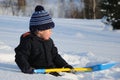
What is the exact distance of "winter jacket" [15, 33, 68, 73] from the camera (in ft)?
13.4

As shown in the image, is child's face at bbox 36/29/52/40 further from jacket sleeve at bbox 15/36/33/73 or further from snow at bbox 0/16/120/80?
snow at bbox 0/16/120/80

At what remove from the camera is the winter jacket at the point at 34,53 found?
161 inches

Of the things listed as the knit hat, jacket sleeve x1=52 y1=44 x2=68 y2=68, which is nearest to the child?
the knit hat

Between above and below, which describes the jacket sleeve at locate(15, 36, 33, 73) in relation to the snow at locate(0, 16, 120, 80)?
above

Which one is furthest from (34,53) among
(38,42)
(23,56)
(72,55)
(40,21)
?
(72,55)

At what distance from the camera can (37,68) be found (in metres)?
4.38

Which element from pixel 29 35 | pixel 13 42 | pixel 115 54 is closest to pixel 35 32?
pixel 29 35

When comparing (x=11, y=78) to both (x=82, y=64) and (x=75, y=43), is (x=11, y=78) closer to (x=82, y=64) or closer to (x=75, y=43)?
(x=82, y=64)

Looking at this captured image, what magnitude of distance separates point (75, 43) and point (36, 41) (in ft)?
11.0

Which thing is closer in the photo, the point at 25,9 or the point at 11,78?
the point at 11,78

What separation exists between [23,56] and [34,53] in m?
0.24

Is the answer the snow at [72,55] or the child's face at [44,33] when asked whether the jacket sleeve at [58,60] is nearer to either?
the snow at [72,55]

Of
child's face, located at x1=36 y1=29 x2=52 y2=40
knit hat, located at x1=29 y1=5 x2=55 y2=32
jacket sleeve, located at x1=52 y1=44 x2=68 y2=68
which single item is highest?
knit hat, located at x1=29 y1=5 x2=55 y2=32

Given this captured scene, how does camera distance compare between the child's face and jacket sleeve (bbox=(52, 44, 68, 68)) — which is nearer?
the child's face
